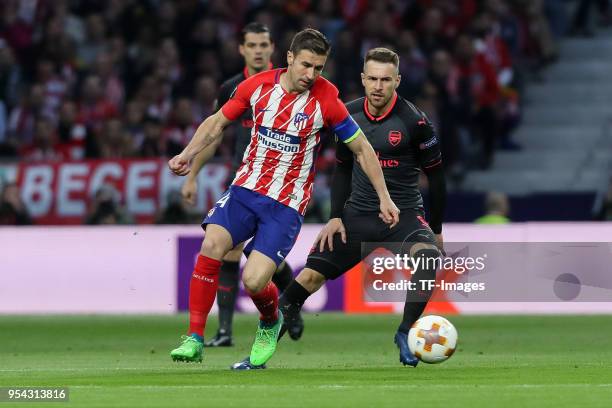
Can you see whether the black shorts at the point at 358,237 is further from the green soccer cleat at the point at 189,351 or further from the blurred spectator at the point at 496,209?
the blurred spectator at the point at 496,209

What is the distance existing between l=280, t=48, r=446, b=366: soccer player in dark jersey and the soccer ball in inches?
13.2

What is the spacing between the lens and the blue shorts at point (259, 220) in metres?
10.2

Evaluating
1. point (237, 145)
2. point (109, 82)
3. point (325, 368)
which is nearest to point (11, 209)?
point (109, 82)

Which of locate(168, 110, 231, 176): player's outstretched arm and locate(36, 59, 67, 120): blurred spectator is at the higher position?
locate(168, 110, 231, 176): player's outstretched arm

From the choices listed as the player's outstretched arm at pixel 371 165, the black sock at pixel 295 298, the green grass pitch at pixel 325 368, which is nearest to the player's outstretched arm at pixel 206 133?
the player's outstretched arm at pixel 371 165

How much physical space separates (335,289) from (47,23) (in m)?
7.35

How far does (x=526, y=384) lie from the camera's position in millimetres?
9383

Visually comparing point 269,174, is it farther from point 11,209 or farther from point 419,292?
point 11,209

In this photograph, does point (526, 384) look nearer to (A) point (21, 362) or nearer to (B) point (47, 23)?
(A) point (21, 362)

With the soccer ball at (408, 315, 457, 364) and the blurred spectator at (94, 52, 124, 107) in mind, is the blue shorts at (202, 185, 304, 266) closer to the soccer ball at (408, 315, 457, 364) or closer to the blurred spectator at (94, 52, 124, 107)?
the soccer ball at (408, 315, 457, 364)

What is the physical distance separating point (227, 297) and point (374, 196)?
7.67 ft

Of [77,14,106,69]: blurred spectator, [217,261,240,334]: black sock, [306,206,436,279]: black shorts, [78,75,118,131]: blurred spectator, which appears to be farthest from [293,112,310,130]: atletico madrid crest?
[77,14,106,69]: blurred spectator

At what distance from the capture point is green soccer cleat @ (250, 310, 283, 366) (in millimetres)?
10398

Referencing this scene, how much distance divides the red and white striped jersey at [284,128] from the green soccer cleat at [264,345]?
33.4 inches
